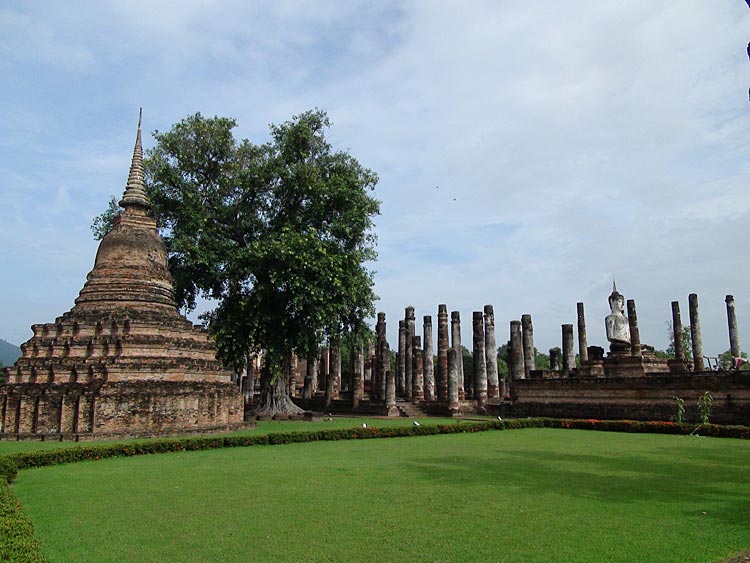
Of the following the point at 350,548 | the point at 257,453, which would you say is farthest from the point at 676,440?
the point at 350,548

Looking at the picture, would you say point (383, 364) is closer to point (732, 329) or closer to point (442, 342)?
point (442, 342)

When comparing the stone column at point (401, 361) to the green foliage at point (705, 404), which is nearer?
the green foliage at point (705, 404)

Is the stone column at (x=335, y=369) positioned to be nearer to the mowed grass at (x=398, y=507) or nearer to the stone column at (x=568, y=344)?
the stone column at (x=568, y=344)

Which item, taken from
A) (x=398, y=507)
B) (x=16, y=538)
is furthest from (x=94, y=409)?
(x=16, y=538)

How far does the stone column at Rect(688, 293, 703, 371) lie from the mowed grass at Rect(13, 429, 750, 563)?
17.6m

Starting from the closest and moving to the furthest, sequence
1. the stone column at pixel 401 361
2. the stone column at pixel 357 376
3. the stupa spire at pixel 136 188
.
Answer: the stupa spire at pixel 136 188 → the stone column at pixel 357 376 → the stone column at pixel 401 361

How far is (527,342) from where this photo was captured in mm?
33719

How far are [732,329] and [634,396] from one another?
11.5 m

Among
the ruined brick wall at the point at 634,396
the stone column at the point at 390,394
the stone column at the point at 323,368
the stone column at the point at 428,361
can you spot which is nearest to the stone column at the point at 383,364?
the stone column at the point at 390,394

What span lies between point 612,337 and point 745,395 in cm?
733

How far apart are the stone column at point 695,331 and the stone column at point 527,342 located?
7.77 m

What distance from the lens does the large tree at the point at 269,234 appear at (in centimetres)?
2577

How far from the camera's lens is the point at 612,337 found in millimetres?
26344

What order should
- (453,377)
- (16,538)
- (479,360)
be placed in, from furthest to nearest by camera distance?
(479,360) → (453,377) → (16,538)
